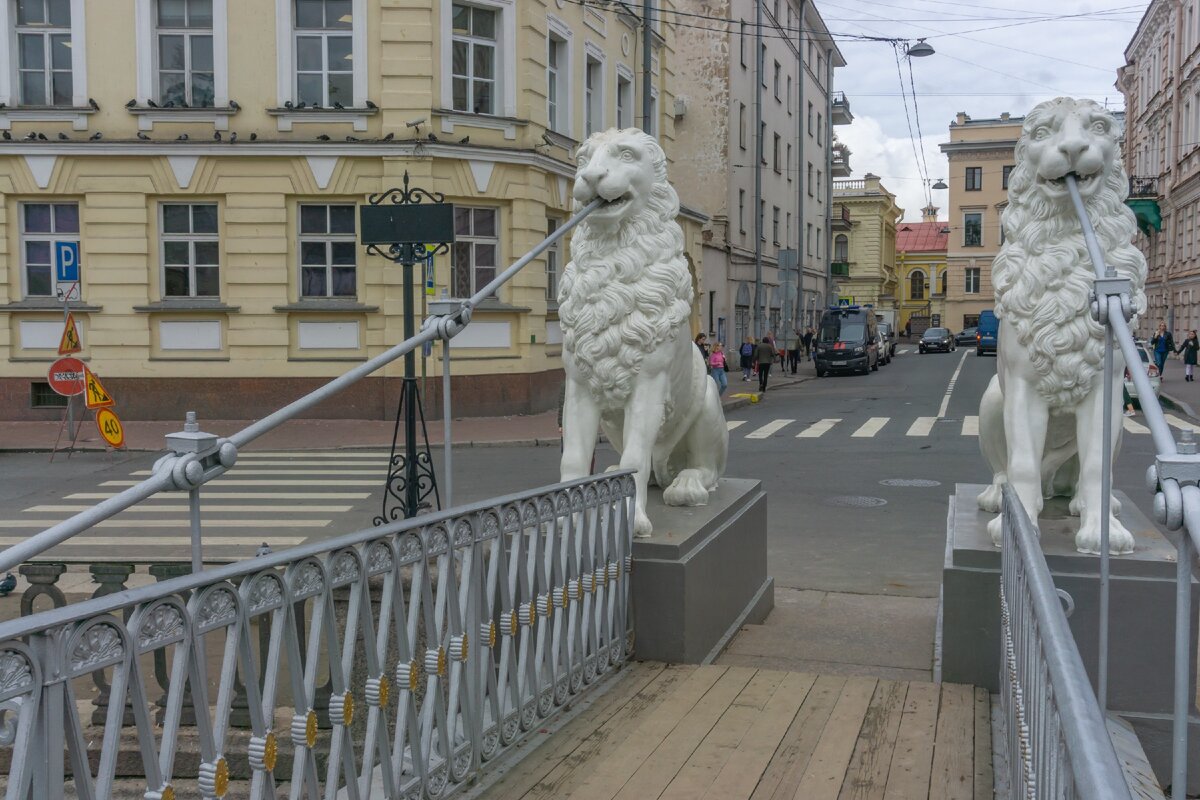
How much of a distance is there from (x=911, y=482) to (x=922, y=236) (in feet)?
270

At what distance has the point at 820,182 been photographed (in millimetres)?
48156

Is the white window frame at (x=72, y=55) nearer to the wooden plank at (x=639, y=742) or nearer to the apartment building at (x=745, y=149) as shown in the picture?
the apartment building at (x=745, y=149)

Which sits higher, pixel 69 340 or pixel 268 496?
pixel 69 340

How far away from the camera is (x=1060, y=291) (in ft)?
14.3

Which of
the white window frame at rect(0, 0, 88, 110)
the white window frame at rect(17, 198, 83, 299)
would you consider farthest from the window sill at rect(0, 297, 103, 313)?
the white window frame at rect(0, 0, 88, 110)

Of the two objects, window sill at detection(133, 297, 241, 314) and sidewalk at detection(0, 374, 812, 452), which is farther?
window sill at detection(133, 297, 241, 314)

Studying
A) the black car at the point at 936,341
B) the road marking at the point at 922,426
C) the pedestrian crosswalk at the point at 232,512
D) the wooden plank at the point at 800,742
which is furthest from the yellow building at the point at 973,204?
the wooden plank at the point at 800,742

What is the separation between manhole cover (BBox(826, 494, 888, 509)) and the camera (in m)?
10.5

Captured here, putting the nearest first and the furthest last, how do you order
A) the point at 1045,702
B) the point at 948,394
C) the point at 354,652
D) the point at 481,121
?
the point at 1045,702 < the point at 354,652 < the point at 481,121 < the point at 948,394

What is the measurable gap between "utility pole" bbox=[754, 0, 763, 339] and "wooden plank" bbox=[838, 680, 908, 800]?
2466 cm

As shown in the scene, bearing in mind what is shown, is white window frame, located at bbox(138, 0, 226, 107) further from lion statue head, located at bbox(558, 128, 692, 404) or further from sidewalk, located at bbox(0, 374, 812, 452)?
lion statue head, located at bbox(558, 128, 692, 404)

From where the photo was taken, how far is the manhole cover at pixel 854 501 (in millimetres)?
10547

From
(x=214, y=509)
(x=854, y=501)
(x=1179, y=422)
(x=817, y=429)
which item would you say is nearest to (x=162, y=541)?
(x=214, y=509)

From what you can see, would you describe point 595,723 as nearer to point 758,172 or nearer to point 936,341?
point 758,172
